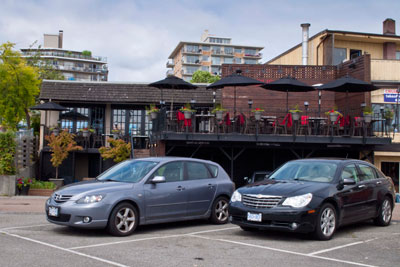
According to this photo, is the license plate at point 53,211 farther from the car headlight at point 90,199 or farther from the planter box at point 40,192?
the planter box at point 40,192

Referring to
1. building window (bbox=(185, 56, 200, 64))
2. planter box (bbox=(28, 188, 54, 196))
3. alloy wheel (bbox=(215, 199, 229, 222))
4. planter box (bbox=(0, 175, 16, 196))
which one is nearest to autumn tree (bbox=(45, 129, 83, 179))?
planter box (bbox=(28, 188, 54, 196))

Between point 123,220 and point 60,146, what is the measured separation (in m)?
14.2

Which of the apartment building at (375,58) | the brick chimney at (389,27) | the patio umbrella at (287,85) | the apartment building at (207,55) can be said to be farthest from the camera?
the apartment building at (207,55)

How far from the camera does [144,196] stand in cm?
920

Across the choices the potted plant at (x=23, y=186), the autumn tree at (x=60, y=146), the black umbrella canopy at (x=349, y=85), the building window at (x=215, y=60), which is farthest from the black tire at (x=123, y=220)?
the building window at (x=215, y=60)

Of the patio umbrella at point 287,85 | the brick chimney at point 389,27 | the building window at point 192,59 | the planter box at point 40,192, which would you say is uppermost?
the building window at point 192,59

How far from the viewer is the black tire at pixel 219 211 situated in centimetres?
1055

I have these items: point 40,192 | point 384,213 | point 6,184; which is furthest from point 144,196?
point 40,192

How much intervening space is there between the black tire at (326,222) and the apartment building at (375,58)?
1252 cm

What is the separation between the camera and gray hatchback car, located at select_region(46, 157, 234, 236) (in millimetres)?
8586

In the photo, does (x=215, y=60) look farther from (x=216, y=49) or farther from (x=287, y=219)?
(x=287, y=219)

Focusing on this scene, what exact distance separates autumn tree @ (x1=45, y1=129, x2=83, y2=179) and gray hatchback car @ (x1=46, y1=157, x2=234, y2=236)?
1216 centimetres

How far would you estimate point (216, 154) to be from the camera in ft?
74.1

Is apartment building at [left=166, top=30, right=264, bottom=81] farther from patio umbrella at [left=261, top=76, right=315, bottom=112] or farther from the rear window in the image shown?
the rear window
